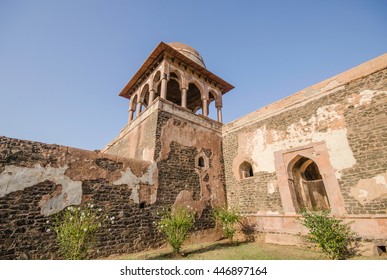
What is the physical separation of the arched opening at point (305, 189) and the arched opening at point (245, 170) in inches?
82.2

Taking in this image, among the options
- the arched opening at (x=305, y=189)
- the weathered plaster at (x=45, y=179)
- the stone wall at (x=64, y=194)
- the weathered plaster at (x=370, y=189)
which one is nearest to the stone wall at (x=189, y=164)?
the stone wall at (x=64, y=194)

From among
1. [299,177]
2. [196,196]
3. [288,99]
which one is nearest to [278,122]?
[288,99]

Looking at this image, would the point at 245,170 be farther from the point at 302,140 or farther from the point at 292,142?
the point at 302,140

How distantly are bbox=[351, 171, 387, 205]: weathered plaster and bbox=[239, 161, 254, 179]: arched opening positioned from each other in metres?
4.10

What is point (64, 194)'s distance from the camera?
5.39 meters

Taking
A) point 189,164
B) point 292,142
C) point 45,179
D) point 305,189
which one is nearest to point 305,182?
point 305,189

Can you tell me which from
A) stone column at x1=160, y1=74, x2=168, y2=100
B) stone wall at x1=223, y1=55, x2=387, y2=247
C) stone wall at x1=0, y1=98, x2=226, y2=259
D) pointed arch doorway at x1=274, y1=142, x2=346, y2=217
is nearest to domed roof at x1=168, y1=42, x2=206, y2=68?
stone column at x1=160, y1=74, x2=168, y2=100

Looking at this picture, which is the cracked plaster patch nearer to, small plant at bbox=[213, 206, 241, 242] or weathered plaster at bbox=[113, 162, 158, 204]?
small plant at bbox=[213, 206, 241, 242]

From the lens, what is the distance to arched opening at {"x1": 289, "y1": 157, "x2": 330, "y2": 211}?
7.54 meters

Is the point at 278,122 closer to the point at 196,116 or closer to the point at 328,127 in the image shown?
the point at 328,127

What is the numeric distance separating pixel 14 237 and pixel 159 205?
3959mm

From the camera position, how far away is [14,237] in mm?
4539

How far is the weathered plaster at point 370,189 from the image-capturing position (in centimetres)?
541

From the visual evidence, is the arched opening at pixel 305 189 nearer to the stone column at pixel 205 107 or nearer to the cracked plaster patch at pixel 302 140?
the cracked plaster patch at pixel 302 140
